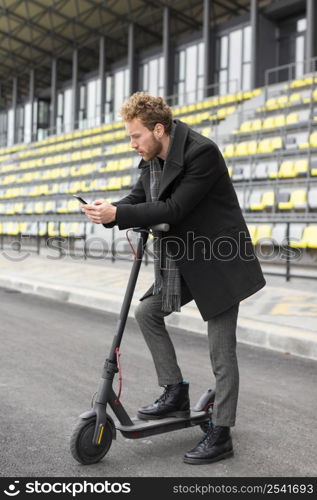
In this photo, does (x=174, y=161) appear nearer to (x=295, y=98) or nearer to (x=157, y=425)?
(x=157, y=425)

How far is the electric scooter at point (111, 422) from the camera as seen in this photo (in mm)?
2748

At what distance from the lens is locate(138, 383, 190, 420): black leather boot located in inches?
121

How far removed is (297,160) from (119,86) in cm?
2344

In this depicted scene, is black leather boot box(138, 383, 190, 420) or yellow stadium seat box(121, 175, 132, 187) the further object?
yellow stadium seat box(121, 175, 132, 187)

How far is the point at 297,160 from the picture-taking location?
1354cm

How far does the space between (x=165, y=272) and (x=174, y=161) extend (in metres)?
0.60

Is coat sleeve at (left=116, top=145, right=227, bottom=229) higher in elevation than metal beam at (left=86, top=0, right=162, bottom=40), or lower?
lower

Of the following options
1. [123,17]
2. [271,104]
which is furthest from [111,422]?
[123,17]

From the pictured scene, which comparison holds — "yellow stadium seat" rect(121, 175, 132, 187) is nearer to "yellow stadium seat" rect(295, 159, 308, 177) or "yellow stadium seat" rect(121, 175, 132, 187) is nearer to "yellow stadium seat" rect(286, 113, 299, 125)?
"yellow stadium seat" rect(286, 113, 299, 125)

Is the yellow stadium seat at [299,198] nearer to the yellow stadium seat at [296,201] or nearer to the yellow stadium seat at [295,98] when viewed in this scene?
the yellow stadium seat at [296,201]

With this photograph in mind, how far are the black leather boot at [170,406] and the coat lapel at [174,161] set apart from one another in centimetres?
110

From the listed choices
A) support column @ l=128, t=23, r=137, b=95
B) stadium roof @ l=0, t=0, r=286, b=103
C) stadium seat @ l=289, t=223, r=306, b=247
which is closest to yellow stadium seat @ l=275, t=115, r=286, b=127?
stadium seat @ l=289, t=223, r=306, b=247
